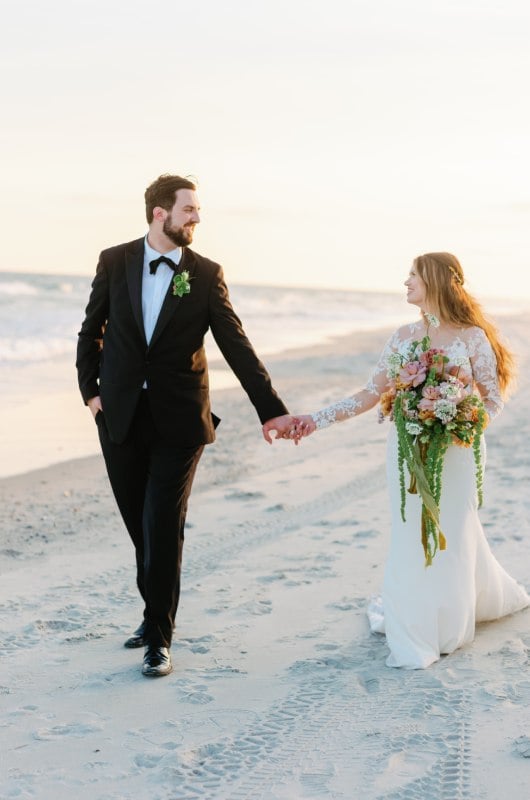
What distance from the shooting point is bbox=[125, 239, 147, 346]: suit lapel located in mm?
4562

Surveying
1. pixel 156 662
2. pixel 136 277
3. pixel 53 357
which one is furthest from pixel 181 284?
→ pixel 53 357

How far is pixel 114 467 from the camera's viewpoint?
4715 millimetres

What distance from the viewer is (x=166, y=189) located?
451cm

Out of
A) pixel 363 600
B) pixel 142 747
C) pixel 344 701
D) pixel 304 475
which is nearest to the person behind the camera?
pixel 142 747

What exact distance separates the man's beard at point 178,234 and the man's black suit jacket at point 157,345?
11 centimetres

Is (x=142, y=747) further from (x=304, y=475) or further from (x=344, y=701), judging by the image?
(x=304, y=475)

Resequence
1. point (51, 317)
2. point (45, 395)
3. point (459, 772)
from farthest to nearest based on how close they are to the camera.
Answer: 1. point (51, 317)
2. point (45, 395)
3. point (459, 772)

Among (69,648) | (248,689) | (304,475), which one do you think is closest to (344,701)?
(248,689)

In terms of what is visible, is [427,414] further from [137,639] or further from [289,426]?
[137,639]

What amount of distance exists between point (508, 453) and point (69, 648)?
237 inches

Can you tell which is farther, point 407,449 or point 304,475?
point 304,475

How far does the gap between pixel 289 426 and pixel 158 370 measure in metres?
0.80

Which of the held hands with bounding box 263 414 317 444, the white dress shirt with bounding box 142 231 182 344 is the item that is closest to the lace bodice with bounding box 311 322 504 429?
the held hands with bounding box 263 414 317 444

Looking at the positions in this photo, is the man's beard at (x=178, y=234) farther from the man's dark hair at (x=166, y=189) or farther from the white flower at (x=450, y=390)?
A: the white flower at (x=450, y=390)
